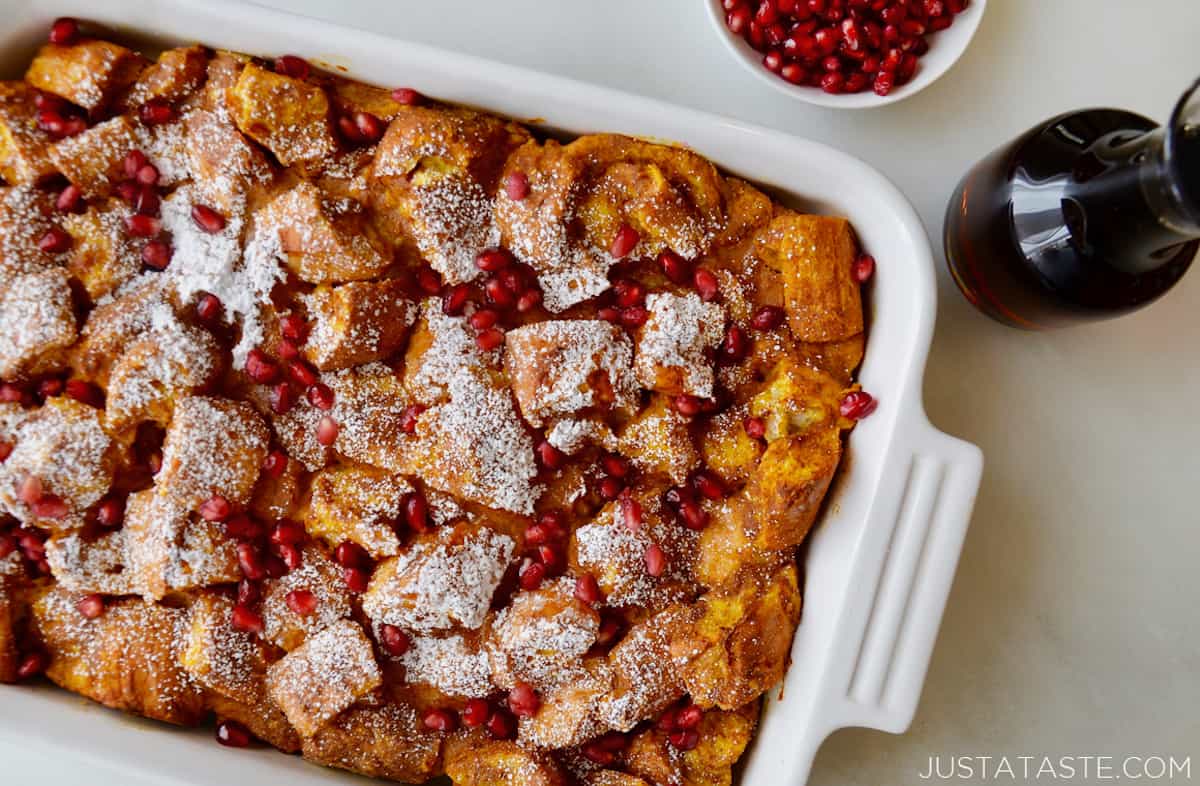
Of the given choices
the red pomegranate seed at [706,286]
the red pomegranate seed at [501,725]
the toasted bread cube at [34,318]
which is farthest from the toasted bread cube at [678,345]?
the toasted bread cube at [34,318]

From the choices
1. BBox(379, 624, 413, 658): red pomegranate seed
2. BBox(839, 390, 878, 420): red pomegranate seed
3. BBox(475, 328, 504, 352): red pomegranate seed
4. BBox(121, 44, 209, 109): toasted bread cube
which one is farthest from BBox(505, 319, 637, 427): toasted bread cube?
BBox(121, 44, 209, 109): toasted bread cube

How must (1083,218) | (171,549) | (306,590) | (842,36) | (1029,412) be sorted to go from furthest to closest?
(1029,412), (842,36), (306,590), (171,549), (1083,218)

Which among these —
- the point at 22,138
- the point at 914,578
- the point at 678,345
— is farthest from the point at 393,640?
the point at 22,138

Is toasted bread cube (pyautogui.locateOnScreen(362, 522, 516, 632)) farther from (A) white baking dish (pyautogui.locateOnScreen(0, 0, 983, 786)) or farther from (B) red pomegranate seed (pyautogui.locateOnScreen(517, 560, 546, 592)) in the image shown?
(A) white baking dish (pyautogui.locateOnScreen(0, 0, 983, 786))

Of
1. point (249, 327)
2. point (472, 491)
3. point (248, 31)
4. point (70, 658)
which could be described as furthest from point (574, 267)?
point (70, 658)

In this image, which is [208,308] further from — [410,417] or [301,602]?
[301,602]

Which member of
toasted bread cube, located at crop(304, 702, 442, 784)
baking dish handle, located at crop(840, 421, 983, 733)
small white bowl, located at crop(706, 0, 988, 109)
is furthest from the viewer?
small white bowl, located at crop(706, 0, 988, 109)
